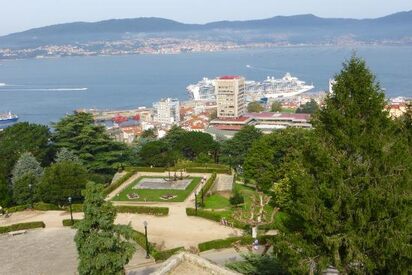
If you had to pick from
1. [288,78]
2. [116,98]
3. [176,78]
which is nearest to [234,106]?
[116,98]

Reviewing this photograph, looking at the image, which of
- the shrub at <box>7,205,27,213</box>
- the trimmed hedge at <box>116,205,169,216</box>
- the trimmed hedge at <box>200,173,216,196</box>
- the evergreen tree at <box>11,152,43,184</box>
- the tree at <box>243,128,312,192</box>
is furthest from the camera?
the evergreen tree at <box>11,152,43,184</box>

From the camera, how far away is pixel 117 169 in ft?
89.0

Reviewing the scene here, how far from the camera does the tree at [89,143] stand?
2689 cm

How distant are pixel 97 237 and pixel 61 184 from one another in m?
9.86

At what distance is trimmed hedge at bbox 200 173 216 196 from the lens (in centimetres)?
2064

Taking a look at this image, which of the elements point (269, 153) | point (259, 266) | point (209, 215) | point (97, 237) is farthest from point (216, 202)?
point (97, 237)

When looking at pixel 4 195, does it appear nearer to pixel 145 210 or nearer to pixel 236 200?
pixel 145 210

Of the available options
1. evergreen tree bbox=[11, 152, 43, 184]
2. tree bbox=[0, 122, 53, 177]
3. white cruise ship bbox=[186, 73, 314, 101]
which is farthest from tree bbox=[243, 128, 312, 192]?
white cruise ship bbox=[186, 73, 314, 101]

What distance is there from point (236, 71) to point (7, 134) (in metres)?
127

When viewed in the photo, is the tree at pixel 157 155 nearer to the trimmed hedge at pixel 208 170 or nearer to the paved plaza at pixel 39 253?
the trimmed hedge at pixel 208 170

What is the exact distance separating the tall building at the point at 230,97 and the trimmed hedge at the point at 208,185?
55649 millimetres

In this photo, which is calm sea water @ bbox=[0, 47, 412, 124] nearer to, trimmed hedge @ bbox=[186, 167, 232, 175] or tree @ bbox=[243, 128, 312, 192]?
trimmed hedge @ bbox=[186, 167, 232, 175]

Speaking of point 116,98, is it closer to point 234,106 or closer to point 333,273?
point 234,106

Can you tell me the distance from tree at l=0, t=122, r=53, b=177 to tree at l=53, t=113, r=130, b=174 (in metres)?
0.84
